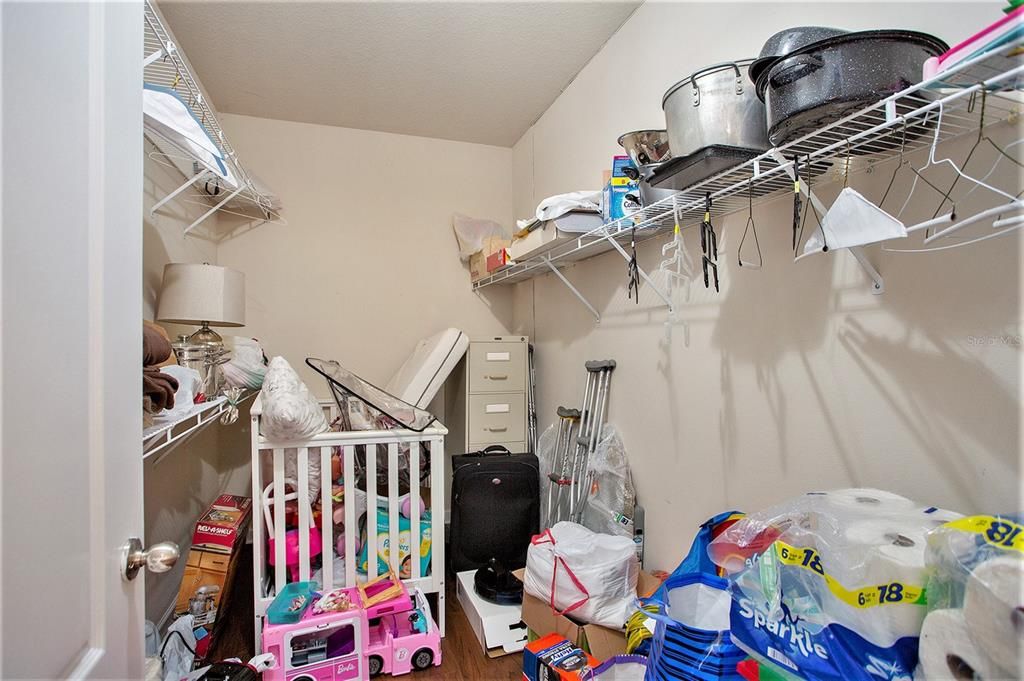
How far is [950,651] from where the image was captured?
0.66 m

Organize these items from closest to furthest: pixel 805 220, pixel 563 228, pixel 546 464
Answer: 1. pixel 805 220
2. pixel 563 228
3. pixel 546 464

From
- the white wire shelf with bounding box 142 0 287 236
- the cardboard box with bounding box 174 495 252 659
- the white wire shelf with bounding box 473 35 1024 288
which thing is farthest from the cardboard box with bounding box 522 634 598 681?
the white wire shelf with bounding box 142 0 287 236

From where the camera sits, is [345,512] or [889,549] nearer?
[889,549]

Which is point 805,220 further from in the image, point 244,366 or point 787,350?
point 244,366

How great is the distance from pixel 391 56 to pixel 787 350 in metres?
2.15

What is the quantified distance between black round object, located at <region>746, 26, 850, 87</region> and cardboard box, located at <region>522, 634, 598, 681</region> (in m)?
1.58

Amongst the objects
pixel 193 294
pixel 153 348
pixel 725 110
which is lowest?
pixel 153 348

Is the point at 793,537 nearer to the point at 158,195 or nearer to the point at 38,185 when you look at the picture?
the point at 38,185

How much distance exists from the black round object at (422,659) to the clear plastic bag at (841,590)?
1269 millimetres

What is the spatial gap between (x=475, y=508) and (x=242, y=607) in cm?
117

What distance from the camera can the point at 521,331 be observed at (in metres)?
3.26

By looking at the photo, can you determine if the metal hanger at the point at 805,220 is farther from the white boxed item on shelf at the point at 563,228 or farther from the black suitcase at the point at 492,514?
the black suitcase at the point at 492,514

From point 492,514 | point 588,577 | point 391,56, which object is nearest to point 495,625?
point 492,514

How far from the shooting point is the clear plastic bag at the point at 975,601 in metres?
0.59
